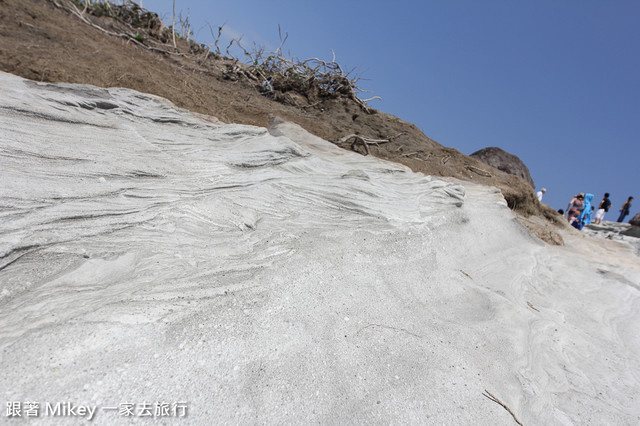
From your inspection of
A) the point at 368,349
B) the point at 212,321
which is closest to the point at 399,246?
the point at 368,349

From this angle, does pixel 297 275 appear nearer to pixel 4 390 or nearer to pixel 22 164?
pixel 4 390

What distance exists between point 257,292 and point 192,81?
18.7 ft

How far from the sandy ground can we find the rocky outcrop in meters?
7.26

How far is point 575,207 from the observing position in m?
10.3

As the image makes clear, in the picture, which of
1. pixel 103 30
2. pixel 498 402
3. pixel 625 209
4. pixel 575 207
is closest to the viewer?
pixel 498 402

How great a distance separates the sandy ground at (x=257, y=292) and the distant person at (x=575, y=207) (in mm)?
6263

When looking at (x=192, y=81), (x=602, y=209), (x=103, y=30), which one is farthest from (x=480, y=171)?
(x=602, y=209)

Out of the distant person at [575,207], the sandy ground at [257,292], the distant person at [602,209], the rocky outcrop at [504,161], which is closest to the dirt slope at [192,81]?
the sandy ground at [257,292]

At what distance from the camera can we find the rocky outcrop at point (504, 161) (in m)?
11.5

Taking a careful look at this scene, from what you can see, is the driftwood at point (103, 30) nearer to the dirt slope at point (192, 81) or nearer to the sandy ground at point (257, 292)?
the dirt slope at point (192, 81)

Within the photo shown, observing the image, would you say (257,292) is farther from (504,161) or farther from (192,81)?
(504,161)

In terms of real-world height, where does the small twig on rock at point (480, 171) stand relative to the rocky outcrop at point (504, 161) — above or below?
below

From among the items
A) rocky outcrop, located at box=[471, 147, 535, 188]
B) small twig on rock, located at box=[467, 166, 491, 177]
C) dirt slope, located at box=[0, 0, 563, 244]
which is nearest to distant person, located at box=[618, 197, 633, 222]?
rocky outcrop, located at box=[471, 147, 535, 188]

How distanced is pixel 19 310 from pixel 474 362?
9.25ft
